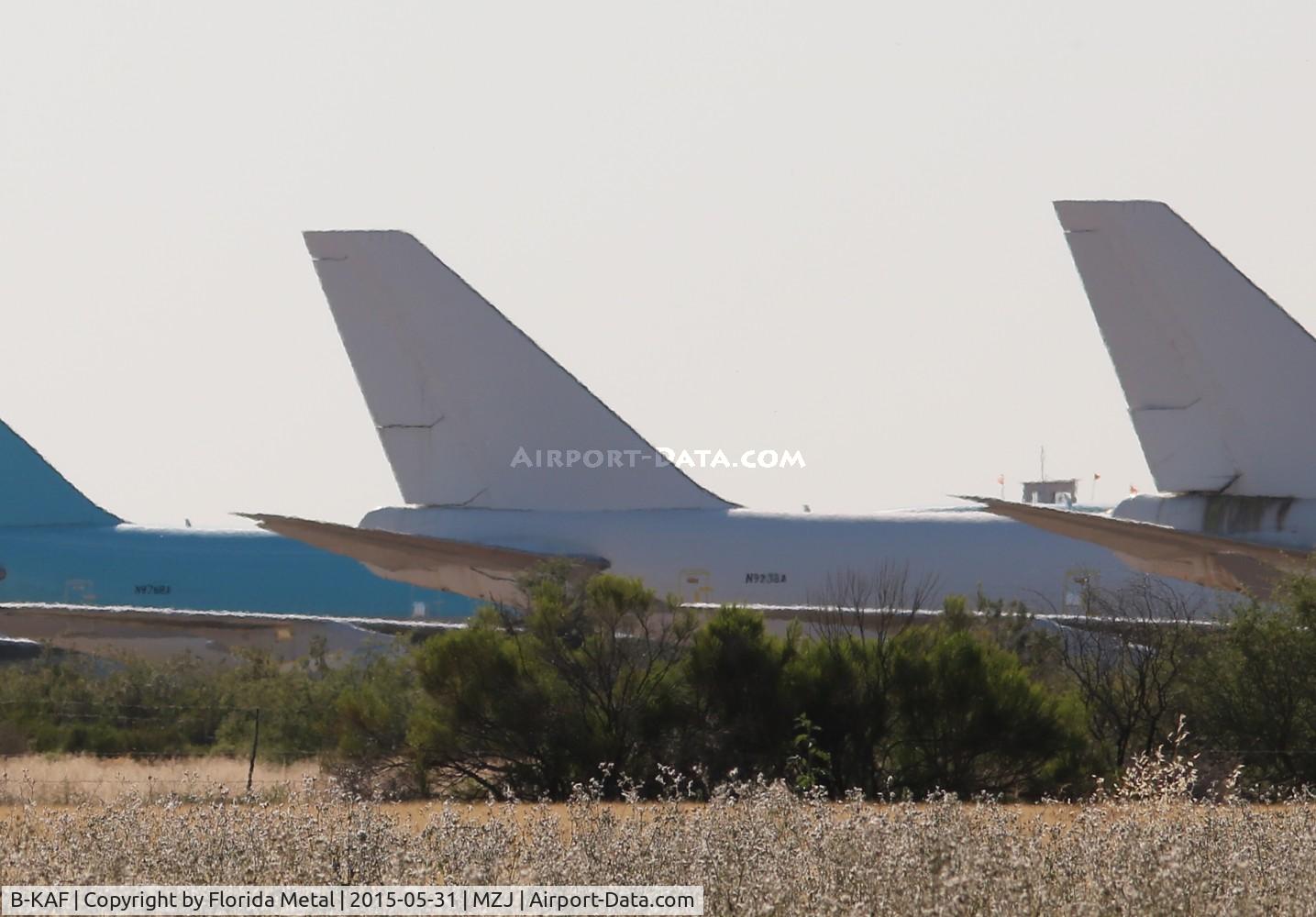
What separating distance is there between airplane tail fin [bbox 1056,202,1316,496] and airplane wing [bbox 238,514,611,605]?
29.6 ft

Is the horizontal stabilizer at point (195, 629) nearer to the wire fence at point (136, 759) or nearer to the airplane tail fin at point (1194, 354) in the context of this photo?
the wire fence at point (136, 759)

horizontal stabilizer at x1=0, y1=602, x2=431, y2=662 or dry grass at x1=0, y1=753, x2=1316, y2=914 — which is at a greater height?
Result: horizontal stabilizer at x1=0, y1=602, x2=431, y2=662

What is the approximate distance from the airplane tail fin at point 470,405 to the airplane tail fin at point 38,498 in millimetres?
8162

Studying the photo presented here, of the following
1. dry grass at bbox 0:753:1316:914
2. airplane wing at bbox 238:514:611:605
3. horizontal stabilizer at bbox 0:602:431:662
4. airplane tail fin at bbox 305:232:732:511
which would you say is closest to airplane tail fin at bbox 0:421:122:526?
horizontal stabilizer at bbox 0:602:431:662

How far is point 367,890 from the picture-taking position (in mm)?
8461

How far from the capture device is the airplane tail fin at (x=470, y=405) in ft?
94.5

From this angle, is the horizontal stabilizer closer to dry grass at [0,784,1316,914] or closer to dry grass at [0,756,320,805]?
dry grass at [0,756,320,805]

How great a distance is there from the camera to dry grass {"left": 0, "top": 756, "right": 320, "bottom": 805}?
15664 millimetres

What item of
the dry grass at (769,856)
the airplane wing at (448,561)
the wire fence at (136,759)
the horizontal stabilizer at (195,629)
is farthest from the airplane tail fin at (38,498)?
the dry grass at (769,856)

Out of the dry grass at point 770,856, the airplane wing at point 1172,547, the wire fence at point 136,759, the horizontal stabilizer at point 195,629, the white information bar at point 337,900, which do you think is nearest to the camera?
the white information bar at point 337,900

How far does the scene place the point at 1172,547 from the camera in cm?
2089

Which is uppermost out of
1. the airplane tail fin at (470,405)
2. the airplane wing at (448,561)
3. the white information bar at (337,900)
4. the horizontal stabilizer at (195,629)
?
the airplane tail fin at (470,405)

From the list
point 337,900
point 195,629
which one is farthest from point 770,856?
point 195,629

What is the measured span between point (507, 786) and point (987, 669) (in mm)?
4900
